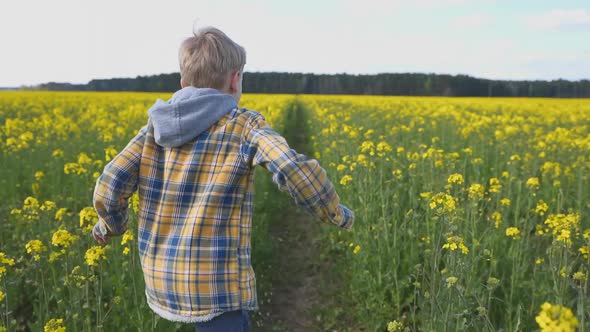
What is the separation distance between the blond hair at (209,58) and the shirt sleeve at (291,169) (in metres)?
0.20

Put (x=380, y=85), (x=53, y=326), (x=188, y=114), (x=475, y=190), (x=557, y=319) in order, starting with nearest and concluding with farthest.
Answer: (x=557, y=319), (x=188, y=114), (x=53, y=326), (x=475, y=190), (x=380, y=85)

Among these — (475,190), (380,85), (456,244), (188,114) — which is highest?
(380,85)

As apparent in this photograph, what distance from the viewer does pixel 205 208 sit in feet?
5.95

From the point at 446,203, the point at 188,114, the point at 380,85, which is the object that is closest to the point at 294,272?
the point at 446,203

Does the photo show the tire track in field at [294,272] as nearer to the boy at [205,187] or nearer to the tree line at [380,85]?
the boy at [205,187]

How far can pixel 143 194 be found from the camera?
1967mm

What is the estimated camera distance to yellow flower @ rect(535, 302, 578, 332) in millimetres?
1143

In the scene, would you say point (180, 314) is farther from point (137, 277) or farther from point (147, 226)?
point (137, 277)

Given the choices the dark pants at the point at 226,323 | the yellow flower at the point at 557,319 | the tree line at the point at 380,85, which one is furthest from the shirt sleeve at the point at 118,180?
the tree line at the point at 380,85

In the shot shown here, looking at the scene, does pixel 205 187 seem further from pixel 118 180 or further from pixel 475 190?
pixel 475 190

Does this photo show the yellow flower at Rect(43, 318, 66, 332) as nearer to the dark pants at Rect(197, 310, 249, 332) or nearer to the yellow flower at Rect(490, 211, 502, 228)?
the dark pants at Rect(197, 310, 249, 332)

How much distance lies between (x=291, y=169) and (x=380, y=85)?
2051 inches

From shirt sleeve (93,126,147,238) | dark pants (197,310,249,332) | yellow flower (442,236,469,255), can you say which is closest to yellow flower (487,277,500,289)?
yellow flower (442,236,469,255)

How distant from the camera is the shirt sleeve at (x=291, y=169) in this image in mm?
1670
